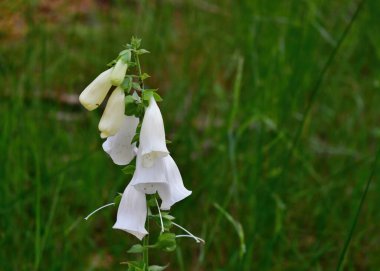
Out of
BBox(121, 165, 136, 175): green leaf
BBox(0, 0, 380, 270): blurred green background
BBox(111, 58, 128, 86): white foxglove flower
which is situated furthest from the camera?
BBox(0, 0, 380, 270): blurred green background

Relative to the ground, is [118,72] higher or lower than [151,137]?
higher

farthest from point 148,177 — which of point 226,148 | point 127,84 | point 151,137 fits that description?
point 226,148

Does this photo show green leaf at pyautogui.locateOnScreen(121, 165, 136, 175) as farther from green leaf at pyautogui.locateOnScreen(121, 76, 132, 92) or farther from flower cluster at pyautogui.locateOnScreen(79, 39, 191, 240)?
green leaf at pyautogui.locateOnScreen(121, 76, 132, 92)

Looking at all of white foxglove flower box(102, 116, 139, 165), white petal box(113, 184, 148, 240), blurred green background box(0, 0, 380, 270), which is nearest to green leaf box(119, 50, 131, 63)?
white foxglove flower box(102, 116, 139, 165)

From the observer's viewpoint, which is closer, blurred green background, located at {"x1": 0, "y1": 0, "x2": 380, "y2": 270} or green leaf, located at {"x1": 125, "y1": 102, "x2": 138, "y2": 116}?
green leaf, located at {"x1": 125, "y1": 102, "x2": 138, "y2": 116}

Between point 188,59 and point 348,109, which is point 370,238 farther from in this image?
point 188,59

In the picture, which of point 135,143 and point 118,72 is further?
point 135,143

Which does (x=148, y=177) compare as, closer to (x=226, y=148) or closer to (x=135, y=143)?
(x=135, y=143)

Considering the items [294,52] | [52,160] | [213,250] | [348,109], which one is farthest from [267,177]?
[348,109]
